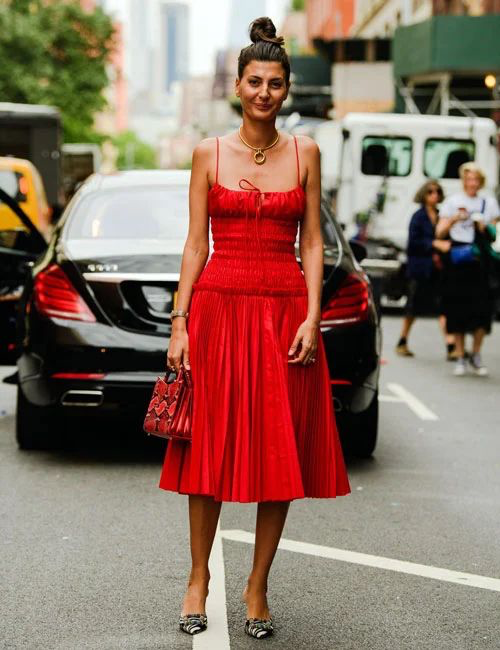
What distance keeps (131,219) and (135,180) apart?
516 millimetres

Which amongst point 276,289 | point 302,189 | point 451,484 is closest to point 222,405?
point 276,289

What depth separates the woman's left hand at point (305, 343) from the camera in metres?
4.48

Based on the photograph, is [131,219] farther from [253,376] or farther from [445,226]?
[445,226]

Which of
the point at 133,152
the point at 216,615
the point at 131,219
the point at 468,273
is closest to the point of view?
the point at 216,615

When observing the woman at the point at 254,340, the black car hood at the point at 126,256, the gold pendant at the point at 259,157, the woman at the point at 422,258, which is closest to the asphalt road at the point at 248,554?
the woman at the point at 254,340

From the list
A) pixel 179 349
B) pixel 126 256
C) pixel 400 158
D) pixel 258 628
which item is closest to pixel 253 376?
pixel 179 349

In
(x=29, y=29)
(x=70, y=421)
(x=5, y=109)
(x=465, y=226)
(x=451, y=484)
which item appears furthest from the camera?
(x=29, y=29)

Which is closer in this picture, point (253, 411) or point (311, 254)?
point (253, 411)

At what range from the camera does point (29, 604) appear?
16.0 feet

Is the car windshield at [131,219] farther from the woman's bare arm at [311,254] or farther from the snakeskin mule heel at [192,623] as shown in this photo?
the snakeskin mule heel at [192,623]

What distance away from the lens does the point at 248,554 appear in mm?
5684

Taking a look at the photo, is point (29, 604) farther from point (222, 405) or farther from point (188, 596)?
point (222, 405)

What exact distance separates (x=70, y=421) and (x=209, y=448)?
197 inches

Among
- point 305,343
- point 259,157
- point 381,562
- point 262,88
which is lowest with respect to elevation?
point 381,562
